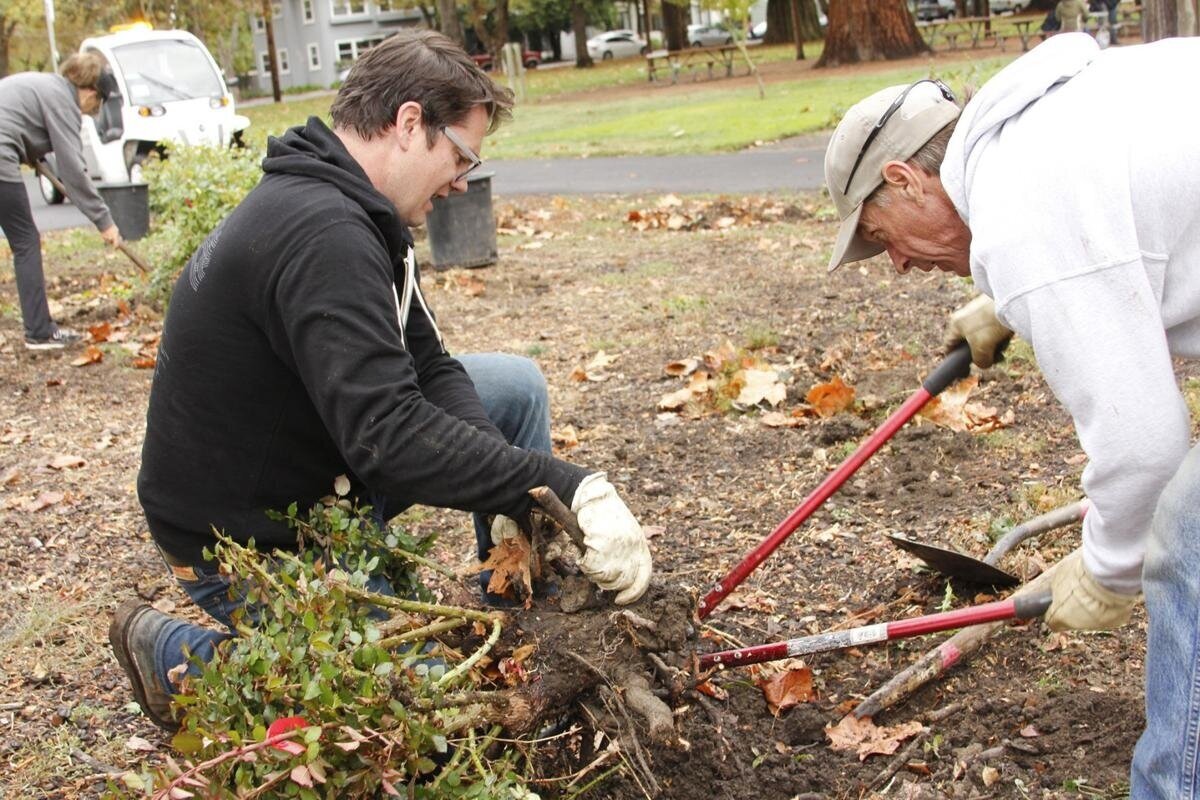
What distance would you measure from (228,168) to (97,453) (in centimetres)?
275

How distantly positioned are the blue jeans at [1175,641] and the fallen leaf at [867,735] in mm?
757

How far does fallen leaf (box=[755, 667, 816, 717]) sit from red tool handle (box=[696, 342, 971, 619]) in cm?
24

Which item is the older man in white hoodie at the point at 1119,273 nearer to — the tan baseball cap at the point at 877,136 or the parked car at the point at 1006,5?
the tan baseball cap at the point at 877,136

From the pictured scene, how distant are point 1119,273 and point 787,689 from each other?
150 centimetres

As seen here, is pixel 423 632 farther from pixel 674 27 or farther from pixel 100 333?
pixel 674 27

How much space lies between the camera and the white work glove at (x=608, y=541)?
2.60 meters

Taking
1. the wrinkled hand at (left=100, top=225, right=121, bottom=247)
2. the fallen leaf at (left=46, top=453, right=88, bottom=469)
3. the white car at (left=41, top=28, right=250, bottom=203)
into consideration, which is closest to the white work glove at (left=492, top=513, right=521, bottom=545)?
the fallen leaf at (left=46, top=453, right=88, bottom=469)

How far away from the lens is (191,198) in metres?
7.41

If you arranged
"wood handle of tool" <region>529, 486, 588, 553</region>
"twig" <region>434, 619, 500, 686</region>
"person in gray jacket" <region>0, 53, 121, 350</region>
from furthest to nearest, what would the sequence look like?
"person in gray jacket" <region>0, 53, 121, 350</region>, "wood handle of tool" <region>529, 486, 588, 553</region>, "twig" <region>434, 619, 500, 686</region>

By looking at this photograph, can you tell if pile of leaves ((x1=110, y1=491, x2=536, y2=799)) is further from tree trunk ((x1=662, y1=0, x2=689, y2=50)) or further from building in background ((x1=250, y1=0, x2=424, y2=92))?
building in background ((x1=250, y1=0, x2=424, y2=92))

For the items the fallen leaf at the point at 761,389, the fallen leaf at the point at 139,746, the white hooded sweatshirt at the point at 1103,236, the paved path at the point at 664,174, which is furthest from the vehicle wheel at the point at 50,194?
the white hooded sweatshirt at the point at 1103,236

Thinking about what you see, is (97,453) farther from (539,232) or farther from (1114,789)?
(539,232)

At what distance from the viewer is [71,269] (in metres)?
10.2

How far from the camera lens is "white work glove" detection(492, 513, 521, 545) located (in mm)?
2879
